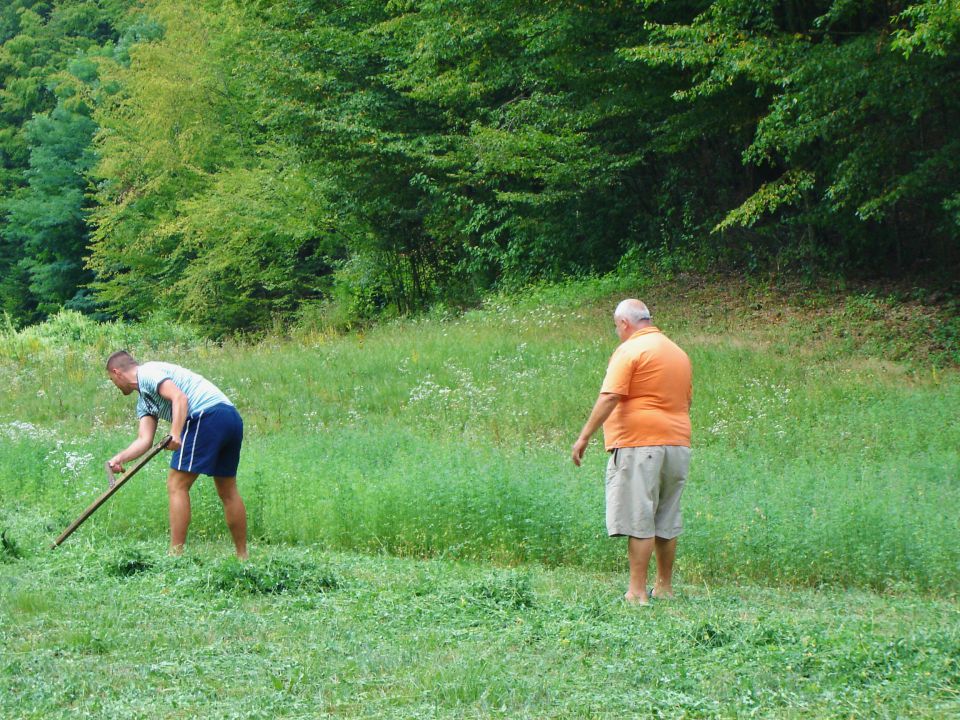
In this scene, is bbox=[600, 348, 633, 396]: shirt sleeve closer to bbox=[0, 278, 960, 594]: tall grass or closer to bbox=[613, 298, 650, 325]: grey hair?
bbox=[613, 298, 650, 325]: grey hair

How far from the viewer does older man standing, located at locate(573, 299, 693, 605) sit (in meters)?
6.68

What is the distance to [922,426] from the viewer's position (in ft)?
Answer: 37.0

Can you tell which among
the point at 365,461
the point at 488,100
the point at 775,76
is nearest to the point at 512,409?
the point at 365,461

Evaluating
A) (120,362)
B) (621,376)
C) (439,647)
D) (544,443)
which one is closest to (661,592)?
(621,376)

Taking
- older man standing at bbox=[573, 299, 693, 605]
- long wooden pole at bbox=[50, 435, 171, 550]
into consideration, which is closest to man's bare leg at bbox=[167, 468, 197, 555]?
long wooden pole at bbox=[50, 435, 171, 550]

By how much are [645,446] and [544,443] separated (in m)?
5.63

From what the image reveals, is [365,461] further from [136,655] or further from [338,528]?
[136,655]

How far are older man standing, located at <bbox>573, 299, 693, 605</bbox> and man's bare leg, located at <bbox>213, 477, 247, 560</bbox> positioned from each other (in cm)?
279

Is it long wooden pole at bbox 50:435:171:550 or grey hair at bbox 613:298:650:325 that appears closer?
grey hair at bbox 613:298:650:325

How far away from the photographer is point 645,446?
6703 millimetres

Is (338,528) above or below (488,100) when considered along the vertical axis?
below

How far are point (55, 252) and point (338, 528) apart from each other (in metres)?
44.0

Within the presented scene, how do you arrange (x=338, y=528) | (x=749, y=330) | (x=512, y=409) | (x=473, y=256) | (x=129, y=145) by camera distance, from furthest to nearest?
(x=129, y=145) < (x=473, y=256) < (x=749, y=330) < (x=512, y=409) < (x=338, y=528)

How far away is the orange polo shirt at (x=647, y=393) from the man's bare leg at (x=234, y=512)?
117 inches
